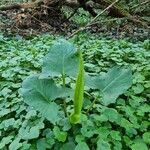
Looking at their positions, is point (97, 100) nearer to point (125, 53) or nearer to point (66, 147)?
point (66, 147)

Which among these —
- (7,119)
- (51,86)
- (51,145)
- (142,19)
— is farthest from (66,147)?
(142,19)

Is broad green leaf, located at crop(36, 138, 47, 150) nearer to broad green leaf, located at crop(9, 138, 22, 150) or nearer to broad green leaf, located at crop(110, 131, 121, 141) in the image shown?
broad green leaf, located at crop(9, 138, 22, 150)

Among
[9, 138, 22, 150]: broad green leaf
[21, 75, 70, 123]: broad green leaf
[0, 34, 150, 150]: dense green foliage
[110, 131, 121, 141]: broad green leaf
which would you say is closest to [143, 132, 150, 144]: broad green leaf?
[0, 34, 150, 150]: dense green foliage

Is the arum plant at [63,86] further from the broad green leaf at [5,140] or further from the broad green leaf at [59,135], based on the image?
the broad green leaf at [5,140]

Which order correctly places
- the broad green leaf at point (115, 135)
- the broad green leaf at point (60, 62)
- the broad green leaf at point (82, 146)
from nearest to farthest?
the broad green leaf at point (82, 146) → the broad green leaf at point (115, 135) → the broad green leaf at point (60, 62)

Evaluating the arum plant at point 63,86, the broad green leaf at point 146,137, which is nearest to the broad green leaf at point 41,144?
the arum plant at point 63,86

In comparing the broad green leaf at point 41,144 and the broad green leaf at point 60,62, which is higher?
the broad green leaf at point 60,62

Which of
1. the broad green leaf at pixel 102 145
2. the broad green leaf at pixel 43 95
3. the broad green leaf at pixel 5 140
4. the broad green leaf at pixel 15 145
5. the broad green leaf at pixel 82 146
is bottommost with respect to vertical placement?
the broad green leaf at pixel 5 140
